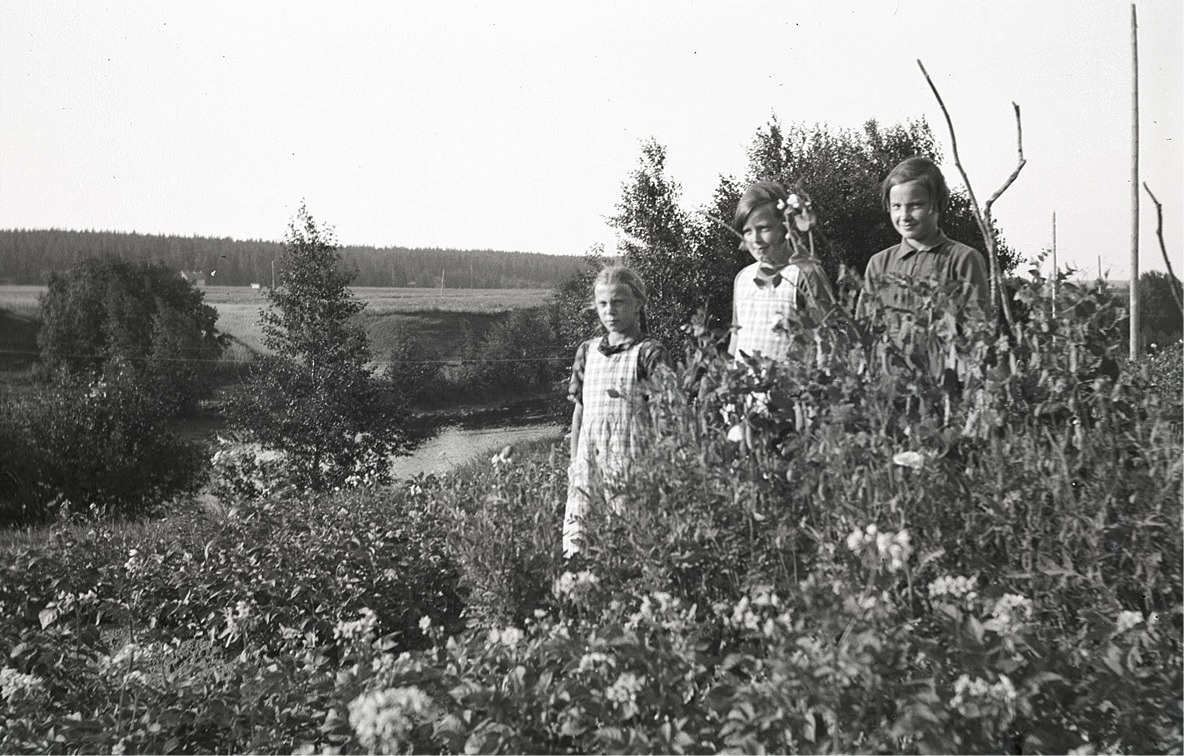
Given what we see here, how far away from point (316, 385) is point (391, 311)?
1867 cm

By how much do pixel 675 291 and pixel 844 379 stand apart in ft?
49.7

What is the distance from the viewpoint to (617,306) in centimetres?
318

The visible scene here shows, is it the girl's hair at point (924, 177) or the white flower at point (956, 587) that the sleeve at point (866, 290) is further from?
the white flower at point (956, 587)

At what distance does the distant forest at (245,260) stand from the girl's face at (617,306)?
27050 millimetres

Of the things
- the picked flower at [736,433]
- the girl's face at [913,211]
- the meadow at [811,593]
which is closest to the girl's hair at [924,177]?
the girl's face at [913,211]

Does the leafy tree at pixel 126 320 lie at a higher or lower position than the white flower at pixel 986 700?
lower

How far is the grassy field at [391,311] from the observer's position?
30.3m

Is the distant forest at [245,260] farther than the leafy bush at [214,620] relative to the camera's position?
Yes

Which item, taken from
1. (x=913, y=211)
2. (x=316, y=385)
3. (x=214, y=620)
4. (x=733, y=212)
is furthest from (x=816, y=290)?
(x=733, y=212)

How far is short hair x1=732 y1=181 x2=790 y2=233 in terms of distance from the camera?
2943 mm

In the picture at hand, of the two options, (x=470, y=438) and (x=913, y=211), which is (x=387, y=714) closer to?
(x=913, y=211)

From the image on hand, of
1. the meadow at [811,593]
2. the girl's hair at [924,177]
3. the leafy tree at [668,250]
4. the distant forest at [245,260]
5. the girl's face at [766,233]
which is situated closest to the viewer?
the meadow at [811,593]

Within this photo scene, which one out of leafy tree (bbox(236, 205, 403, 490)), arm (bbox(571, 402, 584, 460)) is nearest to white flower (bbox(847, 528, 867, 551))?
arm (bbox(571, 402, 584, 460))

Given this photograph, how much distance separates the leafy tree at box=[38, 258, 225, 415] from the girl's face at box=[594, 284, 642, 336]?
25.1m
